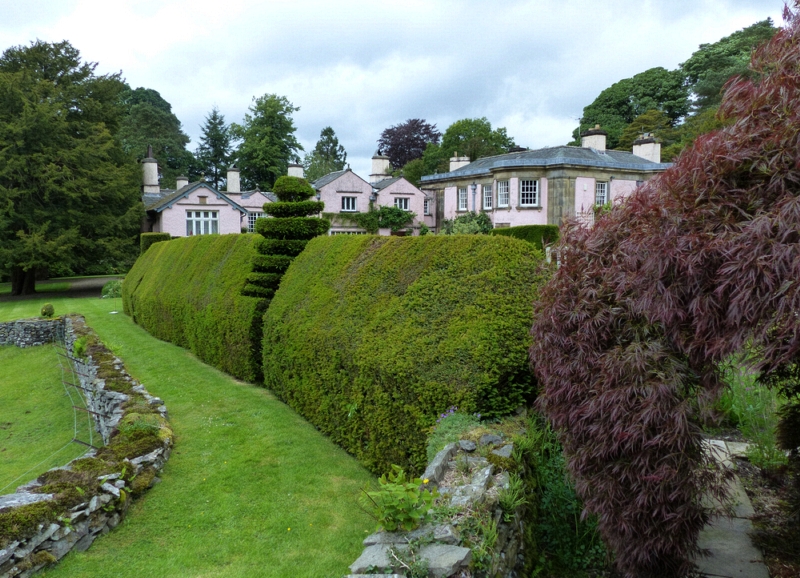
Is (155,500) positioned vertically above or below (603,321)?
below

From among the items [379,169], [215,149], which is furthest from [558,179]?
[215,149]

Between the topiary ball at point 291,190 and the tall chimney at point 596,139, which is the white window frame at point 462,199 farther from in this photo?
the topiary ball at point 291,190

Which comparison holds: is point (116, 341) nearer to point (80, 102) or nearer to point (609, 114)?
point (80, 102)

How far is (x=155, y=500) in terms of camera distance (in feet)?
21.4

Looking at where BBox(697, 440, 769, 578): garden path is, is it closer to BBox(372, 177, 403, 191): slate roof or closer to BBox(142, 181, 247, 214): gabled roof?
BBox(372, 177, 403, 191): slate roof

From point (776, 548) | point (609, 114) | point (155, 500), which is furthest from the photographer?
point (609, 114)

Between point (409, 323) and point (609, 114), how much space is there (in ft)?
175

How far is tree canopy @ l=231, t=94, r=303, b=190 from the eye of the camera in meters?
54.4

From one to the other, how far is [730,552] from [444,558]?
8.95 ft

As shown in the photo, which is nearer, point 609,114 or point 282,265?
point 282,265

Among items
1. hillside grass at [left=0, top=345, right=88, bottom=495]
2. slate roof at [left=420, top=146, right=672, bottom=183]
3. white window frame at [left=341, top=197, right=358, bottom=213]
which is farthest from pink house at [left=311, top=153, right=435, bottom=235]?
hillside grass at [left=0, top=345, right=88, bottom=495]

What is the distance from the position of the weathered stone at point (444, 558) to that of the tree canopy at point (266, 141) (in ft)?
175

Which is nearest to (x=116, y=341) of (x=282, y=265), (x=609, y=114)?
(x=282, y=265)

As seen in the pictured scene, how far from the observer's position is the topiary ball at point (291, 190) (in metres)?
12.1
